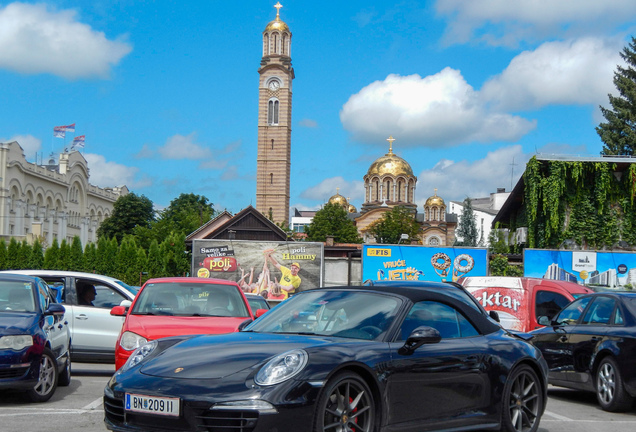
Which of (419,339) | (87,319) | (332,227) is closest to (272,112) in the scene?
(332,227)

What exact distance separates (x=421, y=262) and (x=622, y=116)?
35015 millimetres

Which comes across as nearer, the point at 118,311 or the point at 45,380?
the point at 45,380

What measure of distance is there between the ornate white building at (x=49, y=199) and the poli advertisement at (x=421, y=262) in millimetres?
42791

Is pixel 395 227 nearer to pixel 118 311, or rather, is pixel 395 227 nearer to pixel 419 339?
pixel 118 311

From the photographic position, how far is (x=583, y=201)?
3609cm

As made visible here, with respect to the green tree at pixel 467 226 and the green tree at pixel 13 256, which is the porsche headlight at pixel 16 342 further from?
the green tree at pixel 467 226

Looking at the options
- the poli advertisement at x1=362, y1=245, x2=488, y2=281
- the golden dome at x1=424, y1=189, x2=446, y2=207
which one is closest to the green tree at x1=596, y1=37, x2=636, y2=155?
the poli advertisement at x1=362, y1=245, x2=488, y2=281

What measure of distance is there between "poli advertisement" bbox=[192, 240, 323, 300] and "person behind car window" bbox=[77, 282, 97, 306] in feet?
57.3

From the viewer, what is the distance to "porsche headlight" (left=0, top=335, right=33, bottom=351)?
863 cm

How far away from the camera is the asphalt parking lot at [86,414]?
770 centimetres

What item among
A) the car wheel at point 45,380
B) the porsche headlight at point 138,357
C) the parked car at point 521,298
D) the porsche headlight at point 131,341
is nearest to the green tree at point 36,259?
the parked car at point 521,298

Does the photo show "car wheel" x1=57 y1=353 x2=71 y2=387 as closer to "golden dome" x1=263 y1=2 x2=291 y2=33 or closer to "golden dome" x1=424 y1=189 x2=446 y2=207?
"golden dome" x1=263 y1=2 x2=291 y2=33

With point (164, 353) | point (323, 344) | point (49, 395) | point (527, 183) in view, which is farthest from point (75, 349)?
point (527, 183)

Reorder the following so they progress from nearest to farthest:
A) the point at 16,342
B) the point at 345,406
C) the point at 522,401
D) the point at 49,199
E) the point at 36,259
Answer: the point at 345,406 < the point at 522,401 < the point at 16,342 < the point at 36,259 < the point at 49,199
